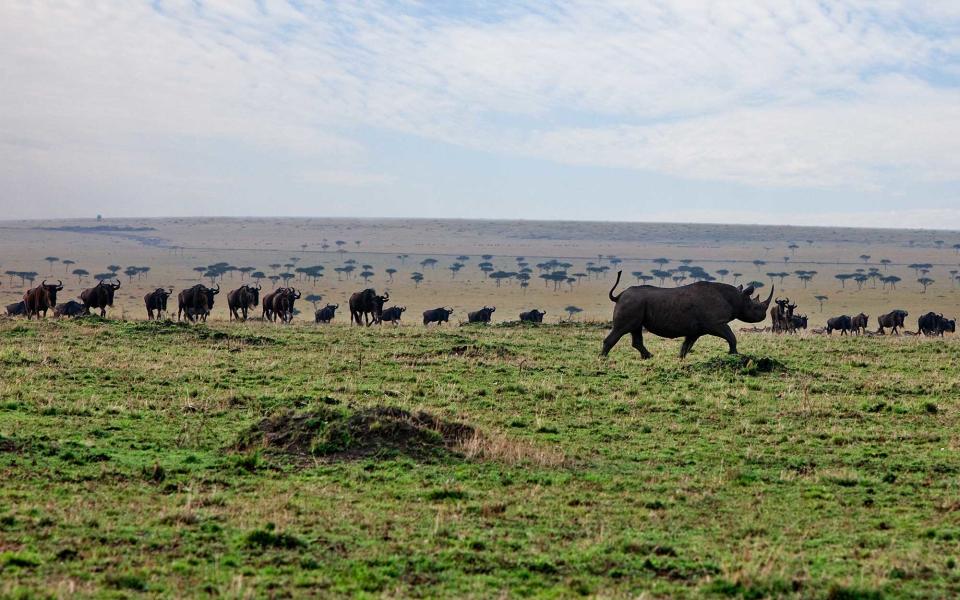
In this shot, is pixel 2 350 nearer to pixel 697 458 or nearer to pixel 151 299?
pixel 697 458

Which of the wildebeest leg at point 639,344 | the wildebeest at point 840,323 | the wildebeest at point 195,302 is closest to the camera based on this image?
the wildebeest leg at point 639,344

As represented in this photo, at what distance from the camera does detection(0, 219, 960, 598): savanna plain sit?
7.88 metres

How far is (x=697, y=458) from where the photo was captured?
12.4 m

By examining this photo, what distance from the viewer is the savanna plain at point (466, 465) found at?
25.8 ft

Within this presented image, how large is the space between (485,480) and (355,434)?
7.23ft

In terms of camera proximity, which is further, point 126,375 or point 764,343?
point 764,343

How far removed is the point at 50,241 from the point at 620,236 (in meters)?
101

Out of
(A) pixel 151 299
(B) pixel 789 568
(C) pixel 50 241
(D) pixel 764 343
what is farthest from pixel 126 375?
(C) pixel 50 241

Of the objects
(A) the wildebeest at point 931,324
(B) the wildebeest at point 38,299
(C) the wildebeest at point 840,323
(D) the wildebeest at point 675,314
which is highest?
(D) the wildebeest at point 675,314

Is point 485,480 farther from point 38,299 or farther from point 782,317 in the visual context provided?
point 782,317

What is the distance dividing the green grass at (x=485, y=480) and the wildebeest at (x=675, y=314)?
187 cm

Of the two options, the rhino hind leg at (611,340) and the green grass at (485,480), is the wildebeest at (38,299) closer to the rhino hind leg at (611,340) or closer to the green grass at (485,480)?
the green grass at (485,480)

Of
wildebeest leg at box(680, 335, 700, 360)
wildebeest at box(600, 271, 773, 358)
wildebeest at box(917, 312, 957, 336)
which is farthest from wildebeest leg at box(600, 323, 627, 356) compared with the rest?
wildebeest at box(917, 312, 957, 336)

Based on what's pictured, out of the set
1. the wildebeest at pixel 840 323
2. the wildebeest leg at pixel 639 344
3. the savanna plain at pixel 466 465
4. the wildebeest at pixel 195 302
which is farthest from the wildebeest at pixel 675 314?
the wildebeest at pixel 840 323
